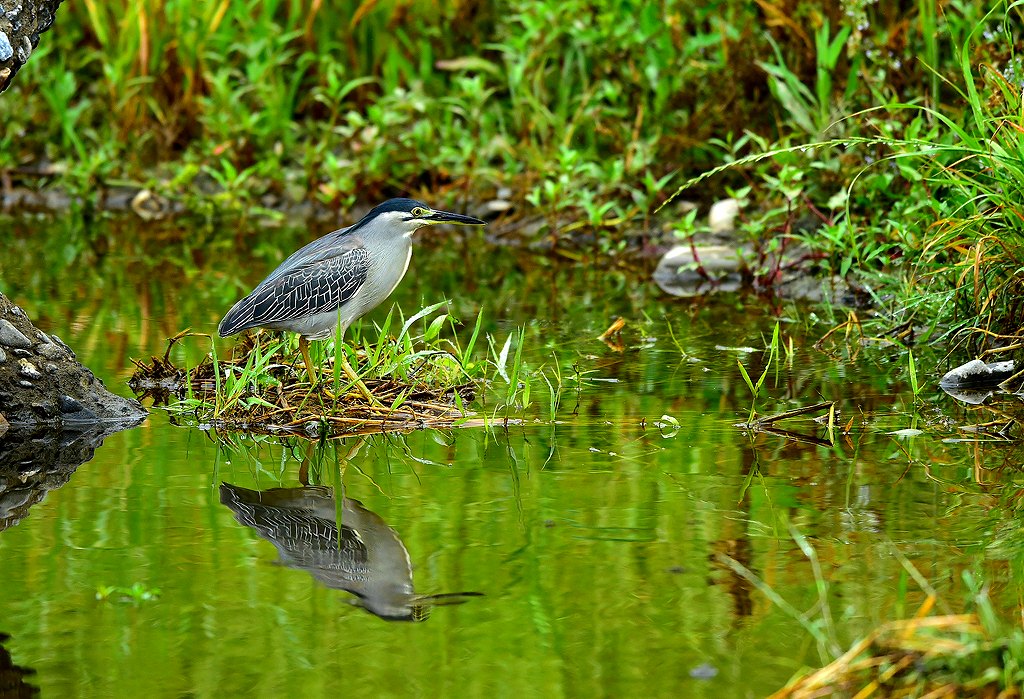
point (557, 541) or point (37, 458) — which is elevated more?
point (37, 458)

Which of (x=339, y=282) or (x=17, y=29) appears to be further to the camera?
(x=339, y=282)

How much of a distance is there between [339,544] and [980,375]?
3.04 metres

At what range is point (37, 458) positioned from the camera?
529 centimetres

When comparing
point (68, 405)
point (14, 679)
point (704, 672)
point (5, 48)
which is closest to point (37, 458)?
point (68, 405)

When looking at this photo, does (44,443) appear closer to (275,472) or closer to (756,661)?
(275,472)

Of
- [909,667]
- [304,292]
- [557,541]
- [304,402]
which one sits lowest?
[909,667]

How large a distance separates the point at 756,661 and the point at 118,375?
12.4 feet

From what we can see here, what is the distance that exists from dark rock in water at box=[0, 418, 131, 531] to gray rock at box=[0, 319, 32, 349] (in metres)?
0.31

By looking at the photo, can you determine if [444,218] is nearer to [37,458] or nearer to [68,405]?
[68,405]

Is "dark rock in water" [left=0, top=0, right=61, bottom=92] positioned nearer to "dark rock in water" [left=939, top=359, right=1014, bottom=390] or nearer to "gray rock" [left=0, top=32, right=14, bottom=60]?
"gray rock" [left=0, top=32, right=14, bottom=60]

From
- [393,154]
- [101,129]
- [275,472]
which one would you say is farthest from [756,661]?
[101,129]

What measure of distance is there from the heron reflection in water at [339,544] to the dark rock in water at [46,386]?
1.06 metres

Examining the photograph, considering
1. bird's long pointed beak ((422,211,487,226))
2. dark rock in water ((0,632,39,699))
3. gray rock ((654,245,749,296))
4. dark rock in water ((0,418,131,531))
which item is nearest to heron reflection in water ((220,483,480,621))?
dark rock in water ((0,418,131,531))

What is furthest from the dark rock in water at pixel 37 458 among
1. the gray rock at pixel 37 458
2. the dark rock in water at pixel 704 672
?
the dark rock in water at pixel 704 672
